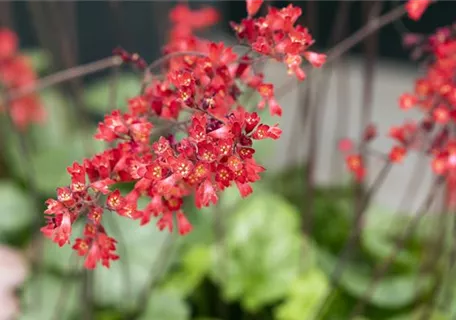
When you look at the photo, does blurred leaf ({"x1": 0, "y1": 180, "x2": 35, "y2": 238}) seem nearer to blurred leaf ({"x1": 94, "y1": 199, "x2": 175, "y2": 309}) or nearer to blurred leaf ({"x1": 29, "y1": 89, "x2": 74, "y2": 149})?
blurred leaf ({"x1": 94, "y1": 199, "x2": 175, "y2": 309})

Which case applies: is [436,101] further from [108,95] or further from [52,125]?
[52,125]

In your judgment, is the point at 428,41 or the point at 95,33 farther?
the point at 95,33

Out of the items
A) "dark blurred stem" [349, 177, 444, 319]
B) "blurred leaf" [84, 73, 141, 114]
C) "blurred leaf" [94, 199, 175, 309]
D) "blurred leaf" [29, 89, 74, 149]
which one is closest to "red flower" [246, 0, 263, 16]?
"dark blurred stem" [349, 177, 444, 319]

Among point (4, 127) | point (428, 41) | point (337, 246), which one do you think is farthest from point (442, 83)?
point (4, 127)

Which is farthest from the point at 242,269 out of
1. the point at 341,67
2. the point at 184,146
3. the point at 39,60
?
the point at 39,60

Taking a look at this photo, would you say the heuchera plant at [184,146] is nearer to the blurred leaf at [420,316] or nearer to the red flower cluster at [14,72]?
the blurred leaf at [420,316]

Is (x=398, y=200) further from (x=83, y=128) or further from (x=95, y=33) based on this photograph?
(x=95, y=33)
